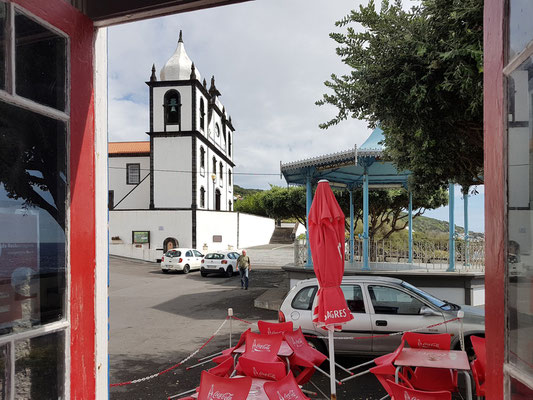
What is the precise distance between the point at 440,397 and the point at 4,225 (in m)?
3.42

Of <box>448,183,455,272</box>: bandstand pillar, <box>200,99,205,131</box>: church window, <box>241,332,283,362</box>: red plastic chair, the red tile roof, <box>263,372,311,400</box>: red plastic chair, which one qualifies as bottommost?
<box>241,332,283,362</box>: red plastic chair

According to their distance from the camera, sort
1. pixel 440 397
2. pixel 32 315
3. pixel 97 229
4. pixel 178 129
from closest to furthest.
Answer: pixel 32 315 < pixel 97 229 < pixel 440 397 < pixel 178 129

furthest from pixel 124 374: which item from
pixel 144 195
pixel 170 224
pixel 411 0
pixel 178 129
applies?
pixel 144 195

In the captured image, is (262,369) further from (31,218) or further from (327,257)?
(31,218)

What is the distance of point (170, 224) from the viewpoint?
32.1m

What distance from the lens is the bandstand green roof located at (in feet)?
40.0

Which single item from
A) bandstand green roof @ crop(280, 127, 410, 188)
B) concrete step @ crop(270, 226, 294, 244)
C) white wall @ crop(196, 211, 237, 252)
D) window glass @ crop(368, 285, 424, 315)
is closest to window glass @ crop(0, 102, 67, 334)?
window glass @ crop(368, 285, 424, 315)

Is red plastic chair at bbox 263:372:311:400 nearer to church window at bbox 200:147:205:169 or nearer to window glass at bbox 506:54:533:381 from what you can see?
window glass at bbox 506:54:533:381

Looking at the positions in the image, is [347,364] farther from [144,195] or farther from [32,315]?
[144,195]

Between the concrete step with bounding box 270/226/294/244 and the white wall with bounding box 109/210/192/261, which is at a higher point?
the white wall with bounding box 109/210/192/261

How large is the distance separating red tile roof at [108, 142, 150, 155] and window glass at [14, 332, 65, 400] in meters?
41.2

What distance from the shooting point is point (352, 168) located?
14.6 metres

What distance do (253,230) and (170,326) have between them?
32580mm

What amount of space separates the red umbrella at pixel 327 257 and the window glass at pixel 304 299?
168cm
